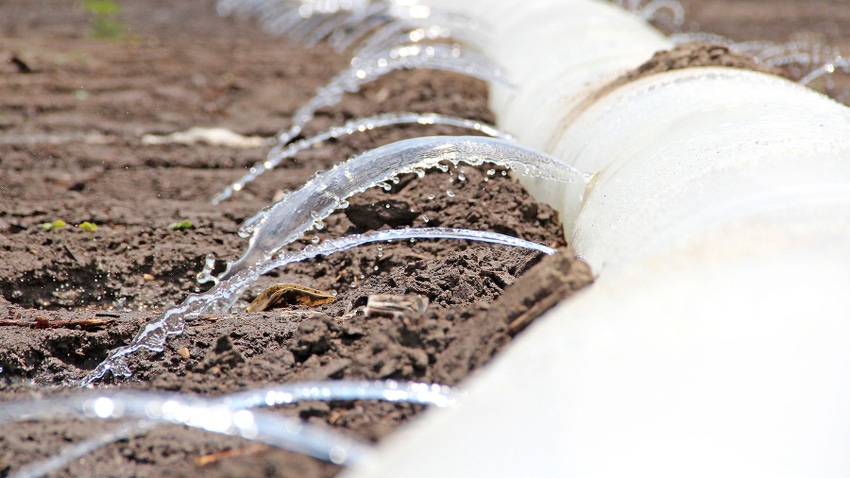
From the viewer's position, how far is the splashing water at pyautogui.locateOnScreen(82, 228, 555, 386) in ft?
7.45

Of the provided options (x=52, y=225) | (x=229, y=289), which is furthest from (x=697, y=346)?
(x=52, y=225)

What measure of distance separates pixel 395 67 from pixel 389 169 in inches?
97.2

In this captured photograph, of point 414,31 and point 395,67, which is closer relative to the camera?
point 395,67

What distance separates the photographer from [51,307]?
2.79 metres

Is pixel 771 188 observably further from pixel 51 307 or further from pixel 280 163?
pixel 280 163

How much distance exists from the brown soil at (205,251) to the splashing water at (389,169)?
250 mm

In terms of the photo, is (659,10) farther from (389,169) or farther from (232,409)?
(232,409)

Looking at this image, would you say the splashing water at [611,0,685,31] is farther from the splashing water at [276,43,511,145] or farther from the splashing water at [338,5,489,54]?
the splashing water at [276,43,511,145]

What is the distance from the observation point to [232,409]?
5.07 ft

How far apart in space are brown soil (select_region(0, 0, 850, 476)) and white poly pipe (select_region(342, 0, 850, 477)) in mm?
194

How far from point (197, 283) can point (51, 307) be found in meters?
0.55

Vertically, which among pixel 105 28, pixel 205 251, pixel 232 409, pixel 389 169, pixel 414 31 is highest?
pixel 389 169

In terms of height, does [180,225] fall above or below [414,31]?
below

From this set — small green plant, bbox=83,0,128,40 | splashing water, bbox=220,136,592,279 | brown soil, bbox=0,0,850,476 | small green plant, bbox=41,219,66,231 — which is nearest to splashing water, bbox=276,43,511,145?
brown soil, bbox=0,0,850,476
